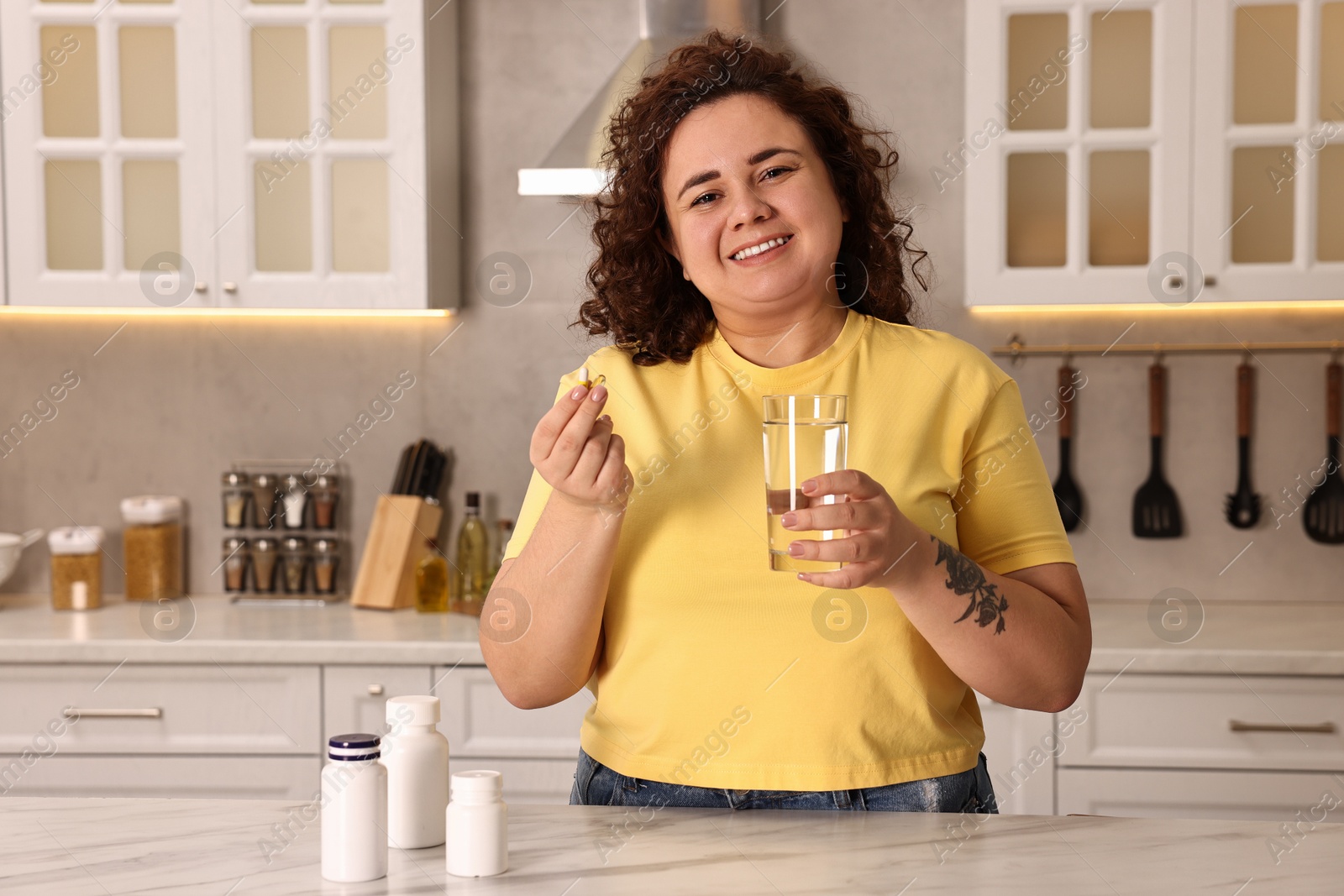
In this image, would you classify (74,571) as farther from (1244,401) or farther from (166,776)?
(1244,401)

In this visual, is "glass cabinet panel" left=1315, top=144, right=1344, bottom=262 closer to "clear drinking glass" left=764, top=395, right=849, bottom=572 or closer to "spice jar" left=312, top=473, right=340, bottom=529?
"clear drinking glass" left=764, top=395, right=849, bottom=572

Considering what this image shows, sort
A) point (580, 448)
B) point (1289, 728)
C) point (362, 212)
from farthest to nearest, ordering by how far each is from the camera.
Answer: point (362, 212), point (1289, 728), point (580, 448)

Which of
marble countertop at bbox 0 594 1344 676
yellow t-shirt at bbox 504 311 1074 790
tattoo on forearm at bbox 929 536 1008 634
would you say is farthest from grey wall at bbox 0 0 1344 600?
tattoo on forearm at bbox 929 536 1008 634

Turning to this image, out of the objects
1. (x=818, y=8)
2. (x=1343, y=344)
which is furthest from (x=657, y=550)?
(x=1343, y=344)

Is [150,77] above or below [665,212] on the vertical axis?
above

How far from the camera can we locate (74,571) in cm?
255

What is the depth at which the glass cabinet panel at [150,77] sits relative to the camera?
241 centimetres

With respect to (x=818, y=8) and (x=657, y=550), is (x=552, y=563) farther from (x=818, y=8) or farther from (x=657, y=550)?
(x=818, y=8)

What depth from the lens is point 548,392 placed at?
8.98 feet

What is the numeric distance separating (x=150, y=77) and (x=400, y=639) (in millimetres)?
1299

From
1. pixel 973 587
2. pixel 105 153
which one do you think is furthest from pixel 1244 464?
pixel 105 153

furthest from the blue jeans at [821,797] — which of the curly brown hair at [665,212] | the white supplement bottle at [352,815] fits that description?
the curly brown hair at [665,212]

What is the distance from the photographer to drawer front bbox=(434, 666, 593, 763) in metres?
2.20

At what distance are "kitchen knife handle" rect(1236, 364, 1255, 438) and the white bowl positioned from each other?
2.74 metres
